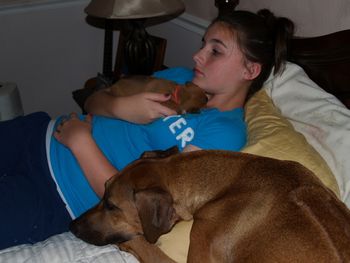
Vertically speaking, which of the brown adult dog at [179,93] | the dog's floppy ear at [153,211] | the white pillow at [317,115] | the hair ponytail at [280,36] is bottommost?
the dog's floppy ear at [153,211]

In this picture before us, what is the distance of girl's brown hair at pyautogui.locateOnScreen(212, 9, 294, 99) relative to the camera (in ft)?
6.22

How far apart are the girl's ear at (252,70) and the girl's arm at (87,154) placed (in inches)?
27.5

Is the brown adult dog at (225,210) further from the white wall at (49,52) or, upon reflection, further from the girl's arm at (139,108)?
the white wall at (49,52)

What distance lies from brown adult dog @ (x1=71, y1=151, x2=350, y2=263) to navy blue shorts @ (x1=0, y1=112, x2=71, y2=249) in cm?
21

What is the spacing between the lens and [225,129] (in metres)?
1.70

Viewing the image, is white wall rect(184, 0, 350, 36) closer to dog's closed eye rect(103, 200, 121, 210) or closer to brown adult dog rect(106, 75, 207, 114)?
brown adult dog rect(106, 75, 207, 114)

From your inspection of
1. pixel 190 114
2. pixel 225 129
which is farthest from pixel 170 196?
pixel 190 114

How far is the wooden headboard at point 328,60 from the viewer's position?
1.77 meters

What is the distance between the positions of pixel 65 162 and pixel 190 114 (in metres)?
0.54

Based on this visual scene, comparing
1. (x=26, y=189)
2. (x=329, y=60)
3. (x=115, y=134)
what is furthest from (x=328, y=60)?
(x=26, y=189)

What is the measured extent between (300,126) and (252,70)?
39cm

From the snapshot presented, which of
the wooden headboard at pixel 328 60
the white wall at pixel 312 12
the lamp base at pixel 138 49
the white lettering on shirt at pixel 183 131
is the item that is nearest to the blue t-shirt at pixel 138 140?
the white lettering on shirt at pixel 183 131

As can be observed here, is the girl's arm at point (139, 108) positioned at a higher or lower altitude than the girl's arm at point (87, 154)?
higher

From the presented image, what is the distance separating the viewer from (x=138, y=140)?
1.81 meters
